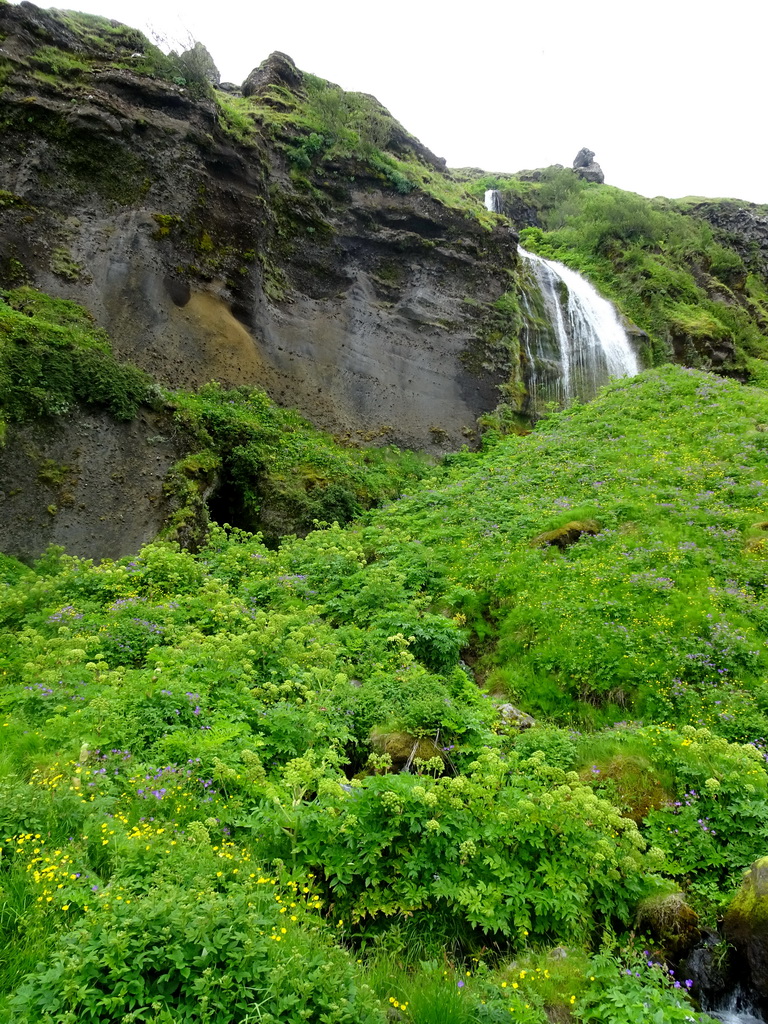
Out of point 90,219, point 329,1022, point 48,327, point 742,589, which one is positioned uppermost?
point 90,219

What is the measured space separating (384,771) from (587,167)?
246ft

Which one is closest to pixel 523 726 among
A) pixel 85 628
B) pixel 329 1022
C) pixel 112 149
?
pixel 329 1022

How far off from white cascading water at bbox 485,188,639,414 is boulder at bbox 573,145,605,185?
4299cm

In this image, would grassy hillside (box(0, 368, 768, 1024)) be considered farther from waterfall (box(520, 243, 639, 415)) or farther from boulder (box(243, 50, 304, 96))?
boulder (box(243, 50, 304, 96))

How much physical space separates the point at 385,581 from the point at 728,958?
6.93 m

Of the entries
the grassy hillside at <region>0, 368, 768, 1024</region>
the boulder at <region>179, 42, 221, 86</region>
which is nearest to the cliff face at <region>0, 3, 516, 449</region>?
the boulder at <region>179, 42, 221, 86</region>

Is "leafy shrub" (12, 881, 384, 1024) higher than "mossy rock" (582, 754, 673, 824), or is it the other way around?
"leafy shrub" (12, 881, 384, 1024)

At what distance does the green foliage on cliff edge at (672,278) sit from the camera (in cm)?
2916

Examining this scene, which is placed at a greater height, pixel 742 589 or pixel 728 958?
pixel 742 589

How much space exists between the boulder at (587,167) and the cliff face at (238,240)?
43960 mm

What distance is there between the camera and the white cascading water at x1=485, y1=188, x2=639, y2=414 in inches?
1019

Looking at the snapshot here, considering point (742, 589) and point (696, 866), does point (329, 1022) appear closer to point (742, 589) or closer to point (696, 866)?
point (696, 866)

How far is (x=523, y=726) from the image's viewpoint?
7.75 meters

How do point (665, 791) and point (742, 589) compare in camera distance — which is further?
point (742, 589)
